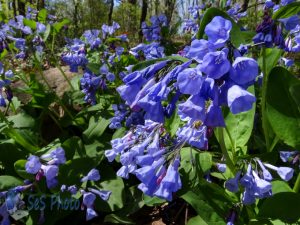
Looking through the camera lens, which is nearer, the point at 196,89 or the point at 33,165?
the point at 196,89

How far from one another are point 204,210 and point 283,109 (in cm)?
50

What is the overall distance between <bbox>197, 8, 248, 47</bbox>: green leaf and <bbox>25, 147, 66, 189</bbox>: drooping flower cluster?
1057mm

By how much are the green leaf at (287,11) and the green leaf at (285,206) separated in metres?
0.66

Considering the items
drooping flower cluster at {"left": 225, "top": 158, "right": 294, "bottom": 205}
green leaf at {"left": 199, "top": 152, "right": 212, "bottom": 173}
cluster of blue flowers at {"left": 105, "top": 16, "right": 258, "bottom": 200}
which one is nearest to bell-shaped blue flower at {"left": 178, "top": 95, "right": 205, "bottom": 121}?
cluster of blue flowers at {"left": 105, "top": 16, "right": 258, "bottom": 200}

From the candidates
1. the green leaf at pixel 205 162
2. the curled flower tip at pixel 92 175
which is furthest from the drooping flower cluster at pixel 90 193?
the green leaf at pixel 205 162

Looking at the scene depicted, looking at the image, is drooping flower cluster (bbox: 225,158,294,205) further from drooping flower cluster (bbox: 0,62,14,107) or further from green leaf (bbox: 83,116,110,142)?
drooping flower cluster (bbox: 0,62,14,107)

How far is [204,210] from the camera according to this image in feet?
4.79

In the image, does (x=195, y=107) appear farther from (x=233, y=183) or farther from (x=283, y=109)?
(x=283, y=109)

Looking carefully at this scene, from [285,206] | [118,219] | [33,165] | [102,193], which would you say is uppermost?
[285,206]

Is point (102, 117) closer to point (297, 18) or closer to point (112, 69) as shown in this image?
point (112, 69)

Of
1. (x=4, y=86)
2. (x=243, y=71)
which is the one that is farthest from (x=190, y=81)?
(x=4, y=86)

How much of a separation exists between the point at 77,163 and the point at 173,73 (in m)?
1.24

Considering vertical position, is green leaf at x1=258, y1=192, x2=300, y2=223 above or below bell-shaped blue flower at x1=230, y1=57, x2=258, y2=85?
below

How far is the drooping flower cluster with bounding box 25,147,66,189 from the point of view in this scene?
183cm
